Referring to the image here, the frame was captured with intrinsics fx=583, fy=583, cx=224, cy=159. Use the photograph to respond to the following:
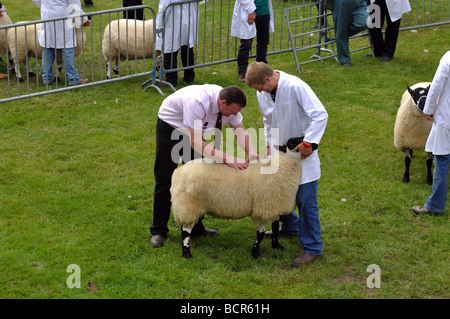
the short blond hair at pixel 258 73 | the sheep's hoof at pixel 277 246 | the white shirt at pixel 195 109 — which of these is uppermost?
the short blond hair at pixel 258 73

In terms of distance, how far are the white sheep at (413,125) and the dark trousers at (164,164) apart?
2714mm

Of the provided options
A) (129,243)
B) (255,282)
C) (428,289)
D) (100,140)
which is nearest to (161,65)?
(100,140)

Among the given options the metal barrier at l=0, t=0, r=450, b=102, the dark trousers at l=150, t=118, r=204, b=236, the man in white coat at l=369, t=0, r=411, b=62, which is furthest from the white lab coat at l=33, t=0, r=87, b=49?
the man in white coat at l=369, t=0, r=411, b=62

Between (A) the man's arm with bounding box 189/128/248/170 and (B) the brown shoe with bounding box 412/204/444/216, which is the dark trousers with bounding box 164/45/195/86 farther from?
(B) the brown shoe with bounding box 412/204/444/216

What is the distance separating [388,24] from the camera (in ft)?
36.2

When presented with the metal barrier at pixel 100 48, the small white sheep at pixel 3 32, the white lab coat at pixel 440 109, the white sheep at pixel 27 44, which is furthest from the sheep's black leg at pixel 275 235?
the small white sheep at pixel 3 32

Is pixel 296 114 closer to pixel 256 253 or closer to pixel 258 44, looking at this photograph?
pixel 256 253

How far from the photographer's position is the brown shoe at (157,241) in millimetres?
5809

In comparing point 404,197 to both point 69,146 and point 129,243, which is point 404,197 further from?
point 69,146

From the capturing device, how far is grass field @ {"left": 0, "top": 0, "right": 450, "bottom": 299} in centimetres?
519

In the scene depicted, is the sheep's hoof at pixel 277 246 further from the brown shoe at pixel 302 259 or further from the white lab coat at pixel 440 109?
the white lab coat at pixel 440 109

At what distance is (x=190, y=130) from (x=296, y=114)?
0.98m

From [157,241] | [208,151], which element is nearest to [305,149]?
[208,151]

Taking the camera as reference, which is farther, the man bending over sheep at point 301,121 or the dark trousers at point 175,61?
the dark trousers at point 175,61
